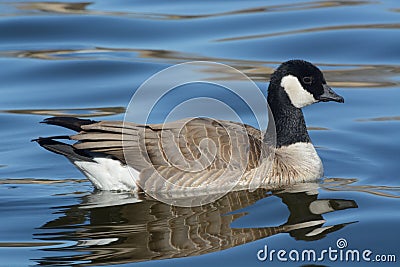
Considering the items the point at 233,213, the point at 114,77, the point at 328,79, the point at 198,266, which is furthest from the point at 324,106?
the point at 198,266

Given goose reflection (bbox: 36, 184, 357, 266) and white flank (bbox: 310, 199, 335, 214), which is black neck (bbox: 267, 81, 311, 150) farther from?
white flank (bbox: 310, 199, 335, 214)

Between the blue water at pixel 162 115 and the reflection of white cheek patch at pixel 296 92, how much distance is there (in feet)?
2.83

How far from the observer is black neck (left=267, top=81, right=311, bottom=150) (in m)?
10.1

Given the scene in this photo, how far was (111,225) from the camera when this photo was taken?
8617 millimetres

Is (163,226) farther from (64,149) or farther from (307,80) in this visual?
(307,80)

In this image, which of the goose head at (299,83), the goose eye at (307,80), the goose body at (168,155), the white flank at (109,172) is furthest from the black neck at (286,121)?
the white flank at (109,172)

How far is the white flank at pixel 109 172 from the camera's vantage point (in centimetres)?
941

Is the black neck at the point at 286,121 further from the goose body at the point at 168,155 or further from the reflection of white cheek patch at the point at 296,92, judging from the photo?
the goose body at the point at 168,155

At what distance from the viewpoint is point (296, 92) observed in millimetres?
10047

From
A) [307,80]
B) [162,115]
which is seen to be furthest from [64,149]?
[162,115]

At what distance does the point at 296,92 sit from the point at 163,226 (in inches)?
93.2

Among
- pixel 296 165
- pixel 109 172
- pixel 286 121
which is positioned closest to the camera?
pixel 109 172

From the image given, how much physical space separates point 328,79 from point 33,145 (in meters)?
4.77

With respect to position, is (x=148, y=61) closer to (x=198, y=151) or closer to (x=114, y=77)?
(x=114, y=77)
